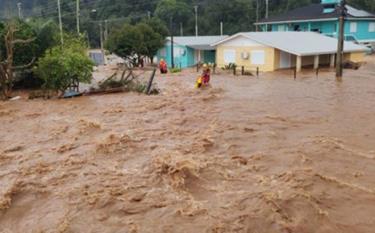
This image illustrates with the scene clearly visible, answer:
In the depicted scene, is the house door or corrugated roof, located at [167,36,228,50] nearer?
→ the house door

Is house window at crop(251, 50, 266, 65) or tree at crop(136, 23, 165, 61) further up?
tree at crop(136, 23, 165, 61)

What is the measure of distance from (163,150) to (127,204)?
3.34 m

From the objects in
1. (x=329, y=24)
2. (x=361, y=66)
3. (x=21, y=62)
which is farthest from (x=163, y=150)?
(x=329, y=24)

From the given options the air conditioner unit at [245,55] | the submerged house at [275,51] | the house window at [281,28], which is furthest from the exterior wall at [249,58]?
the house window at [281,28]

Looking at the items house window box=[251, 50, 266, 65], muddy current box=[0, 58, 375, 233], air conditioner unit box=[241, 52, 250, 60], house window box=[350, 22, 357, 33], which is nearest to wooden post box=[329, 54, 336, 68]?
house window box=[251, 50, 266, 65]

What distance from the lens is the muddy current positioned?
23.4ft

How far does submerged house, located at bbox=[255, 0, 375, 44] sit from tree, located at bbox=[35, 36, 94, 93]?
32387 millimetres

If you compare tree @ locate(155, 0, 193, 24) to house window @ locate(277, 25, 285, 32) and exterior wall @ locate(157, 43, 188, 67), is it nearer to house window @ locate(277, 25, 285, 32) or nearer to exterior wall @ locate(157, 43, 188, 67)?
house window @ locate(277, 25, 285, 32)

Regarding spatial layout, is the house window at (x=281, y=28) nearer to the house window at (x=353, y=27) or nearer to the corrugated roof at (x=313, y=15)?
the corrugated roof at (x=313, y=15)

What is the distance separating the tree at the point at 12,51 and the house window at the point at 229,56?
17.2 meters

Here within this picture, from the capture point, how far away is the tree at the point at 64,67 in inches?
826

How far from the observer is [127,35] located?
4006 centimetres

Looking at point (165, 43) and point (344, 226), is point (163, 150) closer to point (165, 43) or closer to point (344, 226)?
point (344, 226)

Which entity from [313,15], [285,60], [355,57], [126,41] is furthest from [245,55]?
[313,15]
